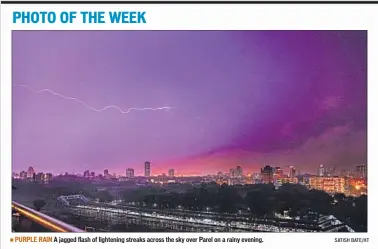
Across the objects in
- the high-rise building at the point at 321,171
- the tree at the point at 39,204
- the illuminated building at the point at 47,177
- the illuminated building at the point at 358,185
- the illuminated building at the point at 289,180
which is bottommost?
the tree at the point at 39,204

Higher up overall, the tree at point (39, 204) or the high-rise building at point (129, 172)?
the high-rise building at point (129, 172)

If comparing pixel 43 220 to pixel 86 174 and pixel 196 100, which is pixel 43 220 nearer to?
pixel 86 174

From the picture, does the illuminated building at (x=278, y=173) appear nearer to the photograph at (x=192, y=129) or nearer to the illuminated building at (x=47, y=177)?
the photograph at (x=192, y=129)

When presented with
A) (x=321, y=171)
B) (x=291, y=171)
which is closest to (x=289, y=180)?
(x=291, y=171)

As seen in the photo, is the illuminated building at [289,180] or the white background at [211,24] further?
the illuminated building at [289,180]

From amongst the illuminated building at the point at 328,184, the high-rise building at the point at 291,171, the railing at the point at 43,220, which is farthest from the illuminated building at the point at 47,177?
the illuminated building at the point at 328,184

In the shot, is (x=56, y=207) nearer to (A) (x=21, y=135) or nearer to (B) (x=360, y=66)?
(A) (x=21, y=135)
